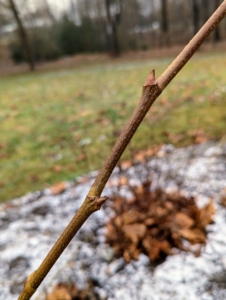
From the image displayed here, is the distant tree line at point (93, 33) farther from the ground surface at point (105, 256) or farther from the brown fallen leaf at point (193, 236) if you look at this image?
the brown fallen leaf at point (193, 236)

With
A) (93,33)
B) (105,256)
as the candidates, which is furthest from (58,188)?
(93,33)

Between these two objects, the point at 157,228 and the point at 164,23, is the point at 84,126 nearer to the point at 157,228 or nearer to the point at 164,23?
the point at 157,228

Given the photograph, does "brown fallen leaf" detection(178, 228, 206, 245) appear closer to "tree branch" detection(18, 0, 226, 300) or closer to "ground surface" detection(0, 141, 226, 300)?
"ground surface" detection(0, 141, 226, 300)

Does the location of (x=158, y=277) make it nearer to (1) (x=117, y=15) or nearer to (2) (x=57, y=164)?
(2) (x=57, y=164)

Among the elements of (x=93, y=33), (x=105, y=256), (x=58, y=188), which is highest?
(x=105, y=256)

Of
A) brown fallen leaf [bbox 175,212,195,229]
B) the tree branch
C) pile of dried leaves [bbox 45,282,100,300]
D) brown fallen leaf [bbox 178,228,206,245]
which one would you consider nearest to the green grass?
brown fallen leaf [bbox 175,212,195,229]
